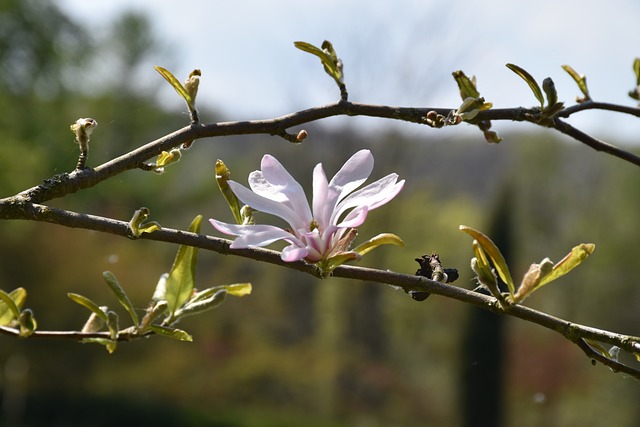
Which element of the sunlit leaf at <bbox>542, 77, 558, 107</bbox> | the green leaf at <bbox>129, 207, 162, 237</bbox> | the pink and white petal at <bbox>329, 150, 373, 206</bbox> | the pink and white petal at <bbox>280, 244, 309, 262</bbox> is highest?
the sunlit leaf at <bbox>542, 77, 558, 107</bbox>

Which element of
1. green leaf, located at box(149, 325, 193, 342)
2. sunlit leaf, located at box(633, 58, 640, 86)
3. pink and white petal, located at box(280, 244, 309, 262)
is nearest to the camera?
pink and white petal, located at box(280, 244, 309, 262)

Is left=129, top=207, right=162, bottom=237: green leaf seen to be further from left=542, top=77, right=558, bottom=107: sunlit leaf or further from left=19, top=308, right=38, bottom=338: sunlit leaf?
left=542, top=77, right=558, bottom=107: sunlit leaf

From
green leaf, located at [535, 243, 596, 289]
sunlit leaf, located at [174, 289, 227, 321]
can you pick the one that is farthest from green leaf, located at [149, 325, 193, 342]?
green leaf, located at [535, 243, 596, 289]

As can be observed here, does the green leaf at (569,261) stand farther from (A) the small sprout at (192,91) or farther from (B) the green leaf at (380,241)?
(A) the small sprout at (192,91)

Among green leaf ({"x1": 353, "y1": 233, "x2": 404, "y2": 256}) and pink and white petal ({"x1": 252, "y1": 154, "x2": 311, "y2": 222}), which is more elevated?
pink and white petal ({"x1": 252, "y1": 154, "x2": 311, "y2": 222})

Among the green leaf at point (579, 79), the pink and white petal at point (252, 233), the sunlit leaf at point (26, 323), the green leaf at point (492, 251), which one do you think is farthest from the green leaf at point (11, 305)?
the green leaf at point (579, 79)

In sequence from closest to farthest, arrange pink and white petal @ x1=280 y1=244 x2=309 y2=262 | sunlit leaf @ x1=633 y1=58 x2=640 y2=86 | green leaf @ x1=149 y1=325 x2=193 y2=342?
pink and white petal @ x1=280 y1=244 x2=309 y2=262
green leaf @ x1=149 y1=325 x2=193 y2=342
sunlit leaf @ x1=633 y1=58 x2=640 y2=86

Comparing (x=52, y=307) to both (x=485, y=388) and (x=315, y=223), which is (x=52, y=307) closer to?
(x=485, y=388)
